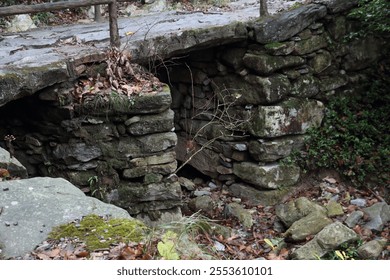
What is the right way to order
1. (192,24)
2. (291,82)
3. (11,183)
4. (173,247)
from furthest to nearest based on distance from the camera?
1. (291,82)
2. (192,24)
3. (11,183)
4. (173,247)

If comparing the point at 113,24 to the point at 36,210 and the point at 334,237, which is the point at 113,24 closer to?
the point at 36,210

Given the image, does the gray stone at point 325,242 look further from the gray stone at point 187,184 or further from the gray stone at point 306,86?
the gray stone at point 187,184

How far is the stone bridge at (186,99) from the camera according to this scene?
5305mm

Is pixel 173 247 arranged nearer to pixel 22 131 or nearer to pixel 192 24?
pixel 22 131

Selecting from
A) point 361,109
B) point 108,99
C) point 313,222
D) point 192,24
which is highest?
point 192,24

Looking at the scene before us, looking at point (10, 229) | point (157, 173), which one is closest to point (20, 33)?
point (157, 173)

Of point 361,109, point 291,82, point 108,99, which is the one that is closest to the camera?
point 108,99

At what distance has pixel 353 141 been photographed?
24.3ft

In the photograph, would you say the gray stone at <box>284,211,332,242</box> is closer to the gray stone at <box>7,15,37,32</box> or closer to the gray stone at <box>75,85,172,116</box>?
the gray stone at <box>75,85,172,116</box>

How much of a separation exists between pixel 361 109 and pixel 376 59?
862 mm

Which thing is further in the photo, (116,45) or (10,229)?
(116,45)

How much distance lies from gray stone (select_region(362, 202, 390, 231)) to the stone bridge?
49.3 inches

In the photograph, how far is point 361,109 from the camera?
774 centimetres

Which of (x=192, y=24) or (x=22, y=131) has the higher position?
(x=192, y=24)
